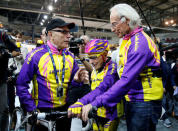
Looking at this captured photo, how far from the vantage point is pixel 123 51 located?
1296 millimetres

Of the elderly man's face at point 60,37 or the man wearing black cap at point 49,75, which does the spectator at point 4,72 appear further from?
the elderly man's face at point 60,37

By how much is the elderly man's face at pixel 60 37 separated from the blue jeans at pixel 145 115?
1.06 meters

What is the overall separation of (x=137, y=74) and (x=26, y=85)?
3.92 feet

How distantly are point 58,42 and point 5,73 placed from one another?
0.83m

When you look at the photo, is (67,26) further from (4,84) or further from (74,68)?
(4,84)

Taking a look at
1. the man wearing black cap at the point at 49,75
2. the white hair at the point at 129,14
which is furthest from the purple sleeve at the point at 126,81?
the man wearing black cap at the point at 49,75

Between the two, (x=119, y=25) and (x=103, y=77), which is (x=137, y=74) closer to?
(x=119, y=25)

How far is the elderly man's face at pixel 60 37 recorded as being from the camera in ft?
5.52

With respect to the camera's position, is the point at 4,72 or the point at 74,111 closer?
the point at 74,111

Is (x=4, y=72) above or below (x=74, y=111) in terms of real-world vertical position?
above

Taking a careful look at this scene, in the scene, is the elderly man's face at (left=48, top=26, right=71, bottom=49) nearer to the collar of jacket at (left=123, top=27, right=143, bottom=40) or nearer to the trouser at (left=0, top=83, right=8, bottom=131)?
the collar of jacket at (left=123, top=27, right=143, bottom=40)

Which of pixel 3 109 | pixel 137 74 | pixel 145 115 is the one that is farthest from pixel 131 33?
pixel 3 109

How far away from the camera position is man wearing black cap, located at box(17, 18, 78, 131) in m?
1.54

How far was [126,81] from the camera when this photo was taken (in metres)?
1.08
